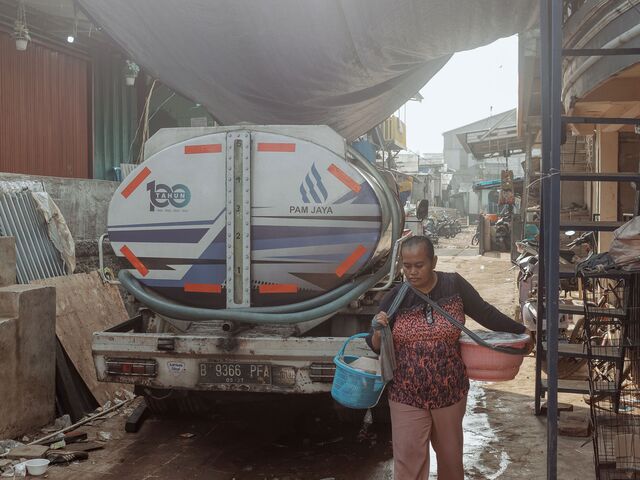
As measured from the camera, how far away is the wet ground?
525 cm

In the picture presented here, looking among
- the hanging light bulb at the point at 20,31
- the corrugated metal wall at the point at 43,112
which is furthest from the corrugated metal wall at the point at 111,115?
the hanging light bulb at the point at 20,31

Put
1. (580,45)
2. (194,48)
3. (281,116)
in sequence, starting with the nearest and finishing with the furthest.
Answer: (580,45), (194,48), (281,116)

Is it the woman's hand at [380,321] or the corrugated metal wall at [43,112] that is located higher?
the corrugated metal wall at [43,112]

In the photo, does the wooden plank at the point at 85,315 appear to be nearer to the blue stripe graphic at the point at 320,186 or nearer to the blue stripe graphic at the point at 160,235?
the blue stripe graphic at the point at 160,235

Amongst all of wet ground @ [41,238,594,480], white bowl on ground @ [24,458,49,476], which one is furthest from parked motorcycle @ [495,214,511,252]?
white bowl on ground @ [24,458,49,476]

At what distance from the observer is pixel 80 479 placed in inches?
202

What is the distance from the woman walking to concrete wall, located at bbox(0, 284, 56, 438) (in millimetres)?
3608

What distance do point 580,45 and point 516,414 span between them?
10.9ft

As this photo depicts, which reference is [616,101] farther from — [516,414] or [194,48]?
[194,48]

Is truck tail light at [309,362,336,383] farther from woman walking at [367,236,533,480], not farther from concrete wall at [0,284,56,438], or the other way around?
concrete wall at [0,284,56,438]

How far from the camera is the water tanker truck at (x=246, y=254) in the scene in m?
5.21

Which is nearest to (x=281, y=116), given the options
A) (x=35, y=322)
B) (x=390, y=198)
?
(x=390, y=198)

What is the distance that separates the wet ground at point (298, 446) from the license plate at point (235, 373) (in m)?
0.60

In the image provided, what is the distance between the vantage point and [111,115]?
13.6 meters
